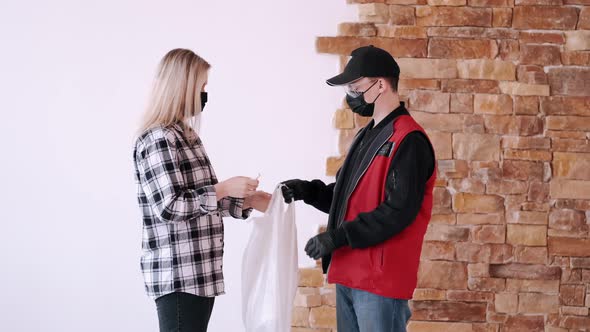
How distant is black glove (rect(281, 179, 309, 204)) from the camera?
2.39 meters

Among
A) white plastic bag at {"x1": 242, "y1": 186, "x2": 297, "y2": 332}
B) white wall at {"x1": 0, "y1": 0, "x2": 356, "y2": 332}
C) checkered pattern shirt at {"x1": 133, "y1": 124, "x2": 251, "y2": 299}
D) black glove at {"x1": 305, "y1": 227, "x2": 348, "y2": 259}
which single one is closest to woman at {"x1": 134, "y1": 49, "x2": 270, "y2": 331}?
checkered pattern shirt at {"x1": 133, "y1": 124, "x2": 251, "y2": 299}

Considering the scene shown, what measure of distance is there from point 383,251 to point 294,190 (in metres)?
0.48

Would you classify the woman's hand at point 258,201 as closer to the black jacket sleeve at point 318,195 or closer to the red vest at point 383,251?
the black jacket sleeve at point 318,195

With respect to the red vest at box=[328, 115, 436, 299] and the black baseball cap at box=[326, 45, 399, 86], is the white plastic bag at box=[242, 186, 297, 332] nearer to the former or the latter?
the red vest at box=[328, 115, 436, 299]

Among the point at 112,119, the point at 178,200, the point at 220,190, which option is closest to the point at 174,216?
the point at 178,200

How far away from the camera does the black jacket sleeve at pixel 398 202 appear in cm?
198

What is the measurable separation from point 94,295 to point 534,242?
2.05 metres

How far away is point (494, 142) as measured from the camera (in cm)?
321

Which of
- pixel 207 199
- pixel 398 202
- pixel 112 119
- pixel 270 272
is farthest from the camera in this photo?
pixel 112 119

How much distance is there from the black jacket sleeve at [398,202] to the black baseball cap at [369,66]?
0.24 m

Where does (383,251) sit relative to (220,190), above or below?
below

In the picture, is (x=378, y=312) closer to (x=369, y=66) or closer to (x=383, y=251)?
(x=383, y=251)

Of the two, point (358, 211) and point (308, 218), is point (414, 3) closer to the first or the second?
point (308, 218)

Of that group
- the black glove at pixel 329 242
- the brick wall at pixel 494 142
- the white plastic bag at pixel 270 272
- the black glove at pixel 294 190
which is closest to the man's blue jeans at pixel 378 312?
the black glove at pixel 329 242
